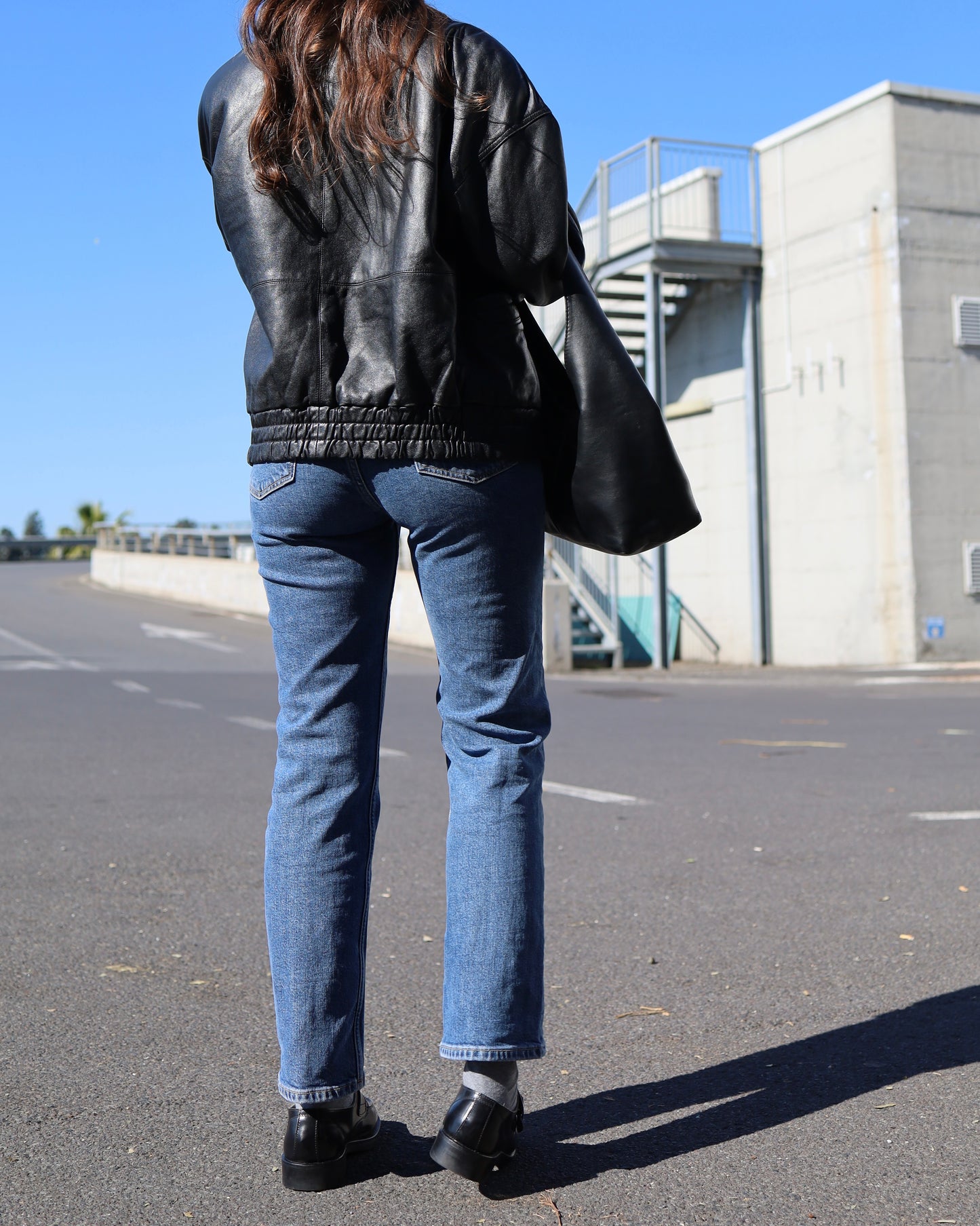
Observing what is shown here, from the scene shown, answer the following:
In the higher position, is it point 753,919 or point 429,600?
point 429,600

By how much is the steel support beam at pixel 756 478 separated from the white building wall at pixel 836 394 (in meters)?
0.12

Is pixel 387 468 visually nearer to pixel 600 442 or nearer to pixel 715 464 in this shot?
pixel 600 442

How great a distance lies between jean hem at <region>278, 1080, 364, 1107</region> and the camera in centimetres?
212

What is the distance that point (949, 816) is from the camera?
5625 mm

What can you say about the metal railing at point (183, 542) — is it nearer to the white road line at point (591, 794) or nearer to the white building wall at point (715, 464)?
the white building wall at point (715, 464)

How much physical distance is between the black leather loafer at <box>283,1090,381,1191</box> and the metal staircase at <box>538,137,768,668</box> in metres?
16.4

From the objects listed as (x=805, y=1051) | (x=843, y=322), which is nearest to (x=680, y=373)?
(x=843, y=322)

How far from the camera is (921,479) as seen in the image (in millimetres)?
17469

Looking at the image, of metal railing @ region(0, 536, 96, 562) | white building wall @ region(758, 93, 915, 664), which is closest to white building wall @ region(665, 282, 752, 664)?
white building wall @ region(758, 93, 915, 664)

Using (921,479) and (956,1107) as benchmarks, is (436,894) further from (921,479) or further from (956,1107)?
(921,479)

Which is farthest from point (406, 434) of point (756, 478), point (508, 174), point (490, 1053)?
point (756, 478)

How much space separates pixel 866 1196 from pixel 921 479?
16.5m

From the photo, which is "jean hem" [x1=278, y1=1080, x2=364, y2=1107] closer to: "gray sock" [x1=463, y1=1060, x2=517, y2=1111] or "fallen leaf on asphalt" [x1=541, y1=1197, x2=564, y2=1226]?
"gray sock" [x1=463, y1=1060, x2=517, y2=1111]

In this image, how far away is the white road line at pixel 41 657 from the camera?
16.1m
